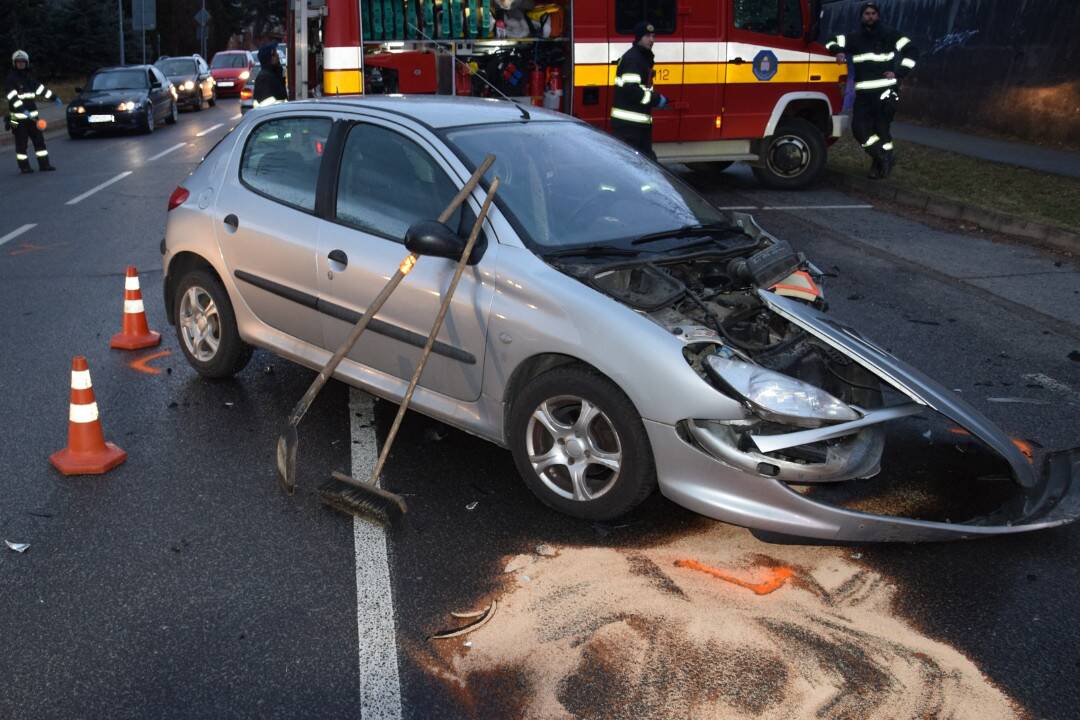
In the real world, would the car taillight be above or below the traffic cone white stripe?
above

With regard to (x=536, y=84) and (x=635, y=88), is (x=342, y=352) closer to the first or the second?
(x=635, y=88)

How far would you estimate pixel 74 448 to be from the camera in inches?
204

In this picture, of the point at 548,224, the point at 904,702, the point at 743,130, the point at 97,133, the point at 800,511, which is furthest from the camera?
the point at 97,133

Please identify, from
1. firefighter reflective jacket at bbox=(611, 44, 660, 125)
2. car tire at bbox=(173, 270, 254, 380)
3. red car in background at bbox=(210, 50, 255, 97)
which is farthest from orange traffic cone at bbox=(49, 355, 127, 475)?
red car in background at bbox=(210, 50, 255, 97)

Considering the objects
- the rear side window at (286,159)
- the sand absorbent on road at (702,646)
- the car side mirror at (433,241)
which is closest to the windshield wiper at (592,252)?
the car side mirror at (433,241)

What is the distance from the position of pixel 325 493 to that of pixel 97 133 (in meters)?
22.1

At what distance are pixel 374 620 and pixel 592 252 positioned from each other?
72.6 inches

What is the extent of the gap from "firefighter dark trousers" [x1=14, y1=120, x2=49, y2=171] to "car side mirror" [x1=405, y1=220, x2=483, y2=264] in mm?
14096

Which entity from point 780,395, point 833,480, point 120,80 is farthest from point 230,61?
point 833,480

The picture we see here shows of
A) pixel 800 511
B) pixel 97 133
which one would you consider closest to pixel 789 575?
pixel 800 511

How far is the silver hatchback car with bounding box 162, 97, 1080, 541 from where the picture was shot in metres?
4.14

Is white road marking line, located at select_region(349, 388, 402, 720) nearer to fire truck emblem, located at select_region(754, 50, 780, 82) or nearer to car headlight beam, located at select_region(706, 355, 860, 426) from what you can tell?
car headlight beam, located at select_region(706, 355, 860, 426)

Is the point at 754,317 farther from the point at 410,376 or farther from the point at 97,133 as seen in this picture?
the point at 97,133

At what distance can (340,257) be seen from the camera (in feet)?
17.4
